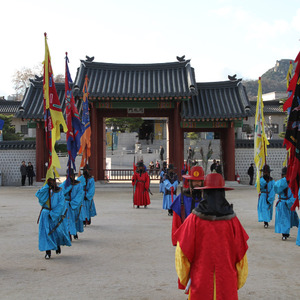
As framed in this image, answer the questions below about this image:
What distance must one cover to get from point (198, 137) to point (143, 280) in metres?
51.3

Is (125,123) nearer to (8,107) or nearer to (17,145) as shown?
(8,107)

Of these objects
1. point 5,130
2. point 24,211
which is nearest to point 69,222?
point 24,211

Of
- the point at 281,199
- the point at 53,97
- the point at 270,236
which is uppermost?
Answer: the point at 53,97

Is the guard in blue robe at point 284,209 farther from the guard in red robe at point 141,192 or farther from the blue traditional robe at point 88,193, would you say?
the guard in red robe at point 141,192

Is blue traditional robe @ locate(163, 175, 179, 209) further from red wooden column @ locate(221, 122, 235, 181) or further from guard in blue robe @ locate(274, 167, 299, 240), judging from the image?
red wooden column @ locate(221, 122, 235, 181)

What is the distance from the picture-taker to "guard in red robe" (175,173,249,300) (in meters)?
4.47

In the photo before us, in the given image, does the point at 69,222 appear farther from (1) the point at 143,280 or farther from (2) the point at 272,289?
(2) the point at 272,289

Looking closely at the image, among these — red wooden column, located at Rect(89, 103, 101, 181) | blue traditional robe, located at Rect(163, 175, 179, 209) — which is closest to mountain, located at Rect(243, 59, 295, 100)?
red wooden column, located at Rect(89, 103, 101, 181)

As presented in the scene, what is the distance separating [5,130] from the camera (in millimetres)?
39500

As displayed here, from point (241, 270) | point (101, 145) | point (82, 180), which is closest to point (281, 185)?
A: point (82, 180)

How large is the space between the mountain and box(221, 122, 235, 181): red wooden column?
287 feet

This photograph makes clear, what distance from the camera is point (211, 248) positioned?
4492mm

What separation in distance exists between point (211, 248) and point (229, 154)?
71.6 ft

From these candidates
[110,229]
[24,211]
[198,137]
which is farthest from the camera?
[198,137]
